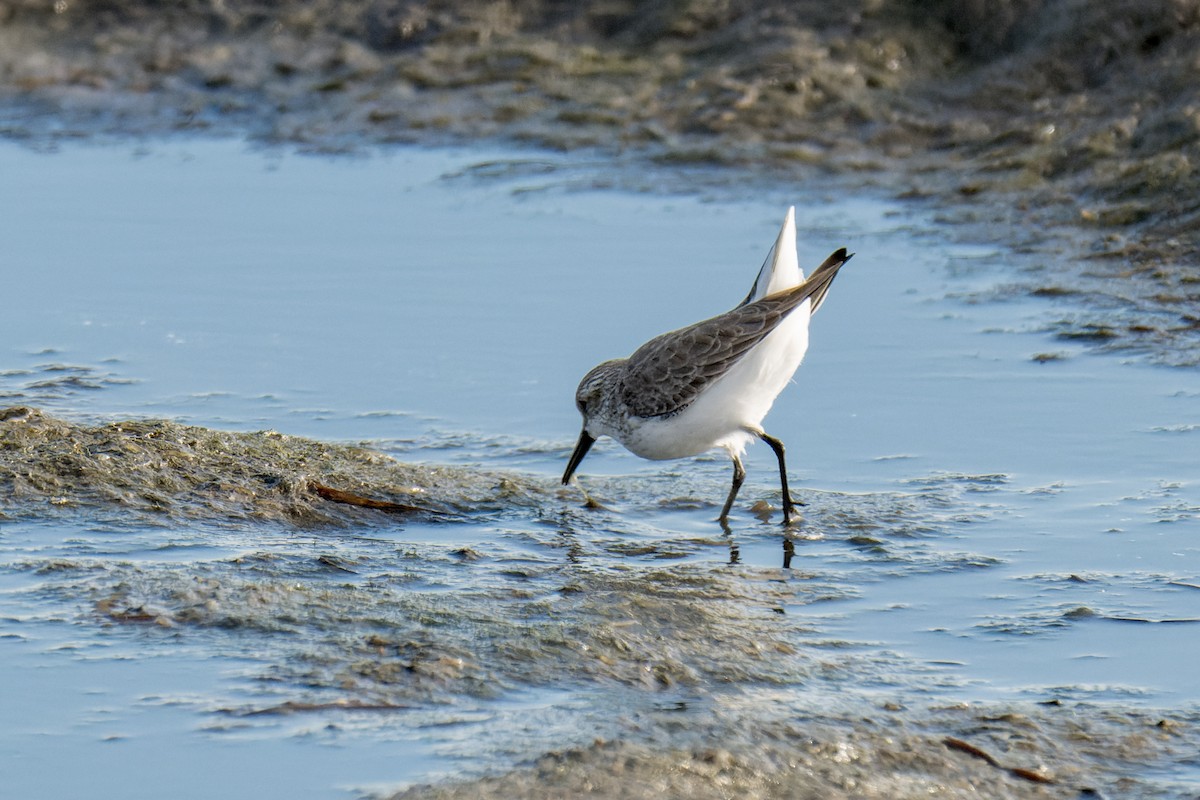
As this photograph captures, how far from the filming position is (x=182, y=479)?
6.33 m

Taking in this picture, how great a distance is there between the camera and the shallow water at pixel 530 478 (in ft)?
14.9

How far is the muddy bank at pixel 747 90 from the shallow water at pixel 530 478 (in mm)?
659

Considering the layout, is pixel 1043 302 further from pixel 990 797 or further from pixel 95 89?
pixel 95 89

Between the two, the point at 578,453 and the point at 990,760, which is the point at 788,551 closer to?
the point at 578,453

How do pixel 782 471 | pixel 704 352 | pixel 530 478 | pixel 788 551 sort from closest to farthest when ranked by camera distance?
pixel 788 551 < pixel 782 471 < pixel 704 352 < pixel 530 478

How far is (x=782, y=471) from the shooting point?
6.62m

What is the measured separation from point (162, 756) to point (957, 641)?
2.43m

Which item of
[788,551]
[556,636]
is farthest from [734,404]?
[556,636]

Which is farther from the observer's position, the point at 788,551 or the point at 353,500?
the point at 353,500

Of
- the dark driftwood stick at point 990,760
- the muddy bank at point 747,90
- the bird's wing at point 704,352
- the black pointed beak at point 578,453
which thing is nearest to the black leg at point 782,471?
the bird's wing at point 704,352

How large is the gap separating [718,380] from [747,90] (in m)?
5.81

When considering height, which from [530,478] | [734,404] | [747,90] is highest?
[747,90]

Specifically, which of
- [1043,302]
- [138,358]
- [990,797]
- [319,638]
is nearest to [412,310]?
[138,358]

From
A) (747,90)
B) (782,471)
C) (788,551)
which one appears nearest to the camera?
(788,551)
